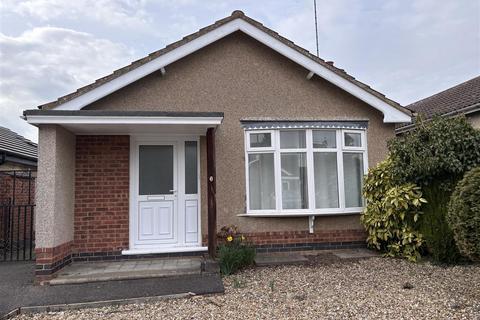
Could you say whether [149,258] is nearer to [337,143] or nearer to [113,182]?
[113,182]

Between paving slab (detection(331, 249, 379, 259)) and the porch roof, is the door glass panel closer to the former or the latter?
the porch roof

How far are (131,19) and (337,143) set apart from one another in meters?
7.20

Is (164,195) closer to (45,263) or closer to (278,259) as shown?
(45,263)

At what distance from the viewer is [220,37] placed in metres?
7.27

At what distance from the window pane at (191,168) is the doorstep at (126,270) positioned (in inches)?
61.1

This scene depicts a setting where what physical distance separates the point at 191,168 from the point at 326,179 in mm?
3154

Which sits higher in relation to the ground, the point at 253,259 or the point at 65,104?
the point at 65,104

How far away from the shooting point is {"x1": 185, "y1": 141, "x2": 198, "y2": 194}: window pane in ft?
24.5

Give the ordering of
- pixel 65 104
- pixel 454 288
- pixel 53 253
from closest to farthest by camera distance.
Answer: pixel 454 288
pixel 53 253
pixel 65 104

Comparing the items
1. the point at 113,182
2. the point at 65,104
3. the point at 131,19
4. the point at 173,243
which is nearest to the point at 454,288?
the point at 173,243

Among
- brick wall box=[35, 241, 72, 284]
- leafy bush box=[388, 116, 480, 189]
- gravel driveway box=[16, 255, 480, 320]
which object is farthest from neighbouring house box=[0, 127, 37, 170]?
leafy bush box=[388, 116, 480, 189]

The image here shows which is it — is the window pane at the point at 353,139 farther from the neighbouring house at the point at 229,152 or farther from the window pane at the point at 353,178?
the window pane at the point at 353,178

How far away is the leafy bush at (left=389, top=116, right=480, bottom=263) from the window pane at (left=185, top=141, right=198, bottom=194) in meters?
4.36

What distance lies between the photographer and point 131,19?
9977 mm
